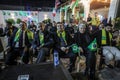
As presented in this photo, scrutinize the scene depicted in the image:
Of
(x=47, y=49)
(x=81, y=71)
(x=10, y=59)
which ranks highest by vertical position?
(x=47, y=49)

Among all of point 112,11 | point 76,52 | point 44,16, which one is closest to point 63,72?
point 76,52

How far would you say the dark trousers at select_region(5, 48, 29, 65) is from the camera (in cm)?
310

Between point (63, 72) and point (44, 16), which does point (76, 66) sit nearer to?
point (63, 72)

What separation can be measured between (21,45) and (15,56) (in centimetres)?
32

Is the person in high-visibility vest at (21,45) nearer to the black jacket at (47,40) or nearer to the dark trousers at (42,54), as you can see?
the black jacket at (47,40)

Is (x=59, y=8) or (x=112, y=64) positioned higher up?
(x=59, y=8)

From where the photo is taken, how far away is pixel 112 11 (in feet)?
22.2

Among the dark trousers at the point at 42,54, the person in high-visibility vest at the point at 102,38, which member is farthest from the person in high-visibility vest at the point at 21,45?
the person in high-visibility vest at the point at 102,38

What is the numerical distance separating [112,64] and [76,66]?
914 millimetres

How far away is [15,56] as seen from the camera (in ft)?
10.5

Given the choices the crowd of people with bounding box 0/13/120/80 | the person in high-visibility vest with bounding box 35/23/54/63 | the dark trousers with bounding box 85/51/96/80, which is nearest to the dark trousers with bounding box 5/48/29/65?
the crowd of people with bounding box 0/13/120/80

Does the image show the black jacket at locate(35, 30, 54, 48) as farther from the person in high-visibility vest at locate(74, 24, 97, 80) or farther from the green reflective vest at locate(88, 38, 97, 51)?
the green reflective vest at locate(88, 38, 97, 51)

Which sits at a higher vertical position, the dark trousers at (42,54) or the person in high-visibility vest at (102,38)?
the person in high-visibility vest at (102,38)

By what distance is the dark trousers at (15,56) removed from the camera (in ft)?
10.2
